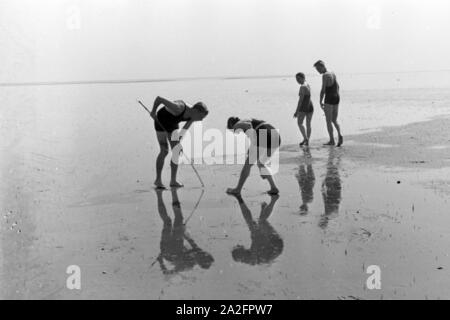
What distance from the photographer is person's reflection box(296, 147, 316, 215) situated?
7993 millimetres

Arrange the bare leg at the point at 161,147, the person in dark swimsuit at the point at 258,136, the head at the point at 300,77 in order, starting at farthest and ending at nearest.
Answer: the head at the point at 300,77 < the bare leg at the point at 161,147 < the person in dark swimsuit at the point at 258,136

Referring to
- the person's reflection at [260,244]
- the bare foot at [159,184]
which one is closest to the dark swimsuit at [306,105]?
the bare foot at [159,184]

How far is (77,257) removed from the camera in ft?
19.4

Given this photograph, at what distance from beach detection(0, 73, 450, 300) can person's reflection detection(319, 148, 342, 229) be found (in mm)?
34

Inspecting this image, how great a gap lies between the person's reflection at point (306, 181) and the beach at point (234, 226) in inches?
1.2

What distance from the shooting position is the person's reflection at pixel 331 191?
24.0 feet

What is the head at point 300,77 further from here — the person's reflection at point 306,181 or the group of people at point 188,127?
the group of people at point 188,127

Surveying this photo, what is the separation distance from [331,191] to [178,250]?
3.59 m

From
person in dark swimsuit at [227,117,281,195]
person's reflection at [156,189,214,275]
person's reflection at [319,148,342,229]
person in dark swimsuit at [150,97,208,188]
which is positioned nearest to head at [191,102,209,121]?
person in dark swimsuit at [150,97,208,188]

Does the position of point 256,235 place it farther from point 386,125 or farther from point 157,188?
point 386,125

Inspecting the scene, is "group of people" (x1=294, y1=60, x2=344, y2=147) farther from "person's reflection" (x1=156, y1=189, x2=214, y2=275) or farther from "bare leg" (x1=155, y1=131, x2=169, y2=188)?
"person's reflection" (x1=156, y1=189, x2=214, y2=275)

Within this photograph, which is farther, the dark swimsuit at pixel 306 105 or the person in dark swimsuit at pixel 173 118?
the dark swimsuit at pixel 306 105

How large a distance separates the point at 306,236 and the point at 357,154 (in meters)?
6.11

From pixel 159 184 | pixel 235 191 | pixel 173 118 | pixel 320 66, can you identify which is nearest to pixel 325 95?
pixel 320 66
